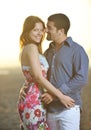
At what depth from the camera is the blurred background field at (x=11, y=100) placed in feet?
6.94

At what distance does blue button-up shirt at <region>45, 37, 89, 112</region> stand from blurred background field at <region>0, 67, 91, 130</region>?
0.54m

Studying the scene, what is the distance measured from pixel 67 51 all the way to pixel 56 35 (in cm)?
11

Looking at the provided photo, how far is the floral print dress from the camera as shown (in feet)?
5.09

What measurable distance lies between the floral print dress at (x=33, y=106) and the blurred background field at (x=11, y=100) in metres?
0.52

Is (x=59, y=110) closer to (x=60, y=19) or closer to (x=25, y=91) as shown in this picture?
(x=25, y=91)

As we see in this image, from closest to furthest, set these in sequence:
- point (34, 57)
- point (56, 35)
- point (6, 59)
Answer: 1. point (34, 57)
2. point (56, 35)
3. point (6, 59)

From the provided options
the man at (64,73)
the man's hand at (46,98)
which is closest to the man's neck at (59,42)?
the man at (64,73)

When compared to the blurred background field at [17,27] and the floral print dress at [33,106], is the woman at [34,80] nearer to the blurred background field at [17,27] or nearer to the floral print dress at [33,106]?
the floral print dress at [33,106]

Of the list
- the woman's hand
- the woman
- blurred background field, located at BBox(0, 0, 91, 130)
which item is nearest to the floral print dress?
the woman

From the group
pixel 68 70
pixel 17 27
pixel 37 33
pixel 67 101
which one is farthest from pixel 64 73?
pixel 17 27

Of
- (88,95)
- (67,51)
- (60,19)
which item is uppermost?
(60,19)

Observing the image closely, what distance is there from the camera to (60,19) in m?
1.61

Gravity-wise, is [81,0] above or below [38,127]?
above

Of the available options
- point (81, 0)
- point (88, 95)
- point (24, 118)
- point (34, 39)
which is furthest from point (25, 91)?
point (81, 0)
